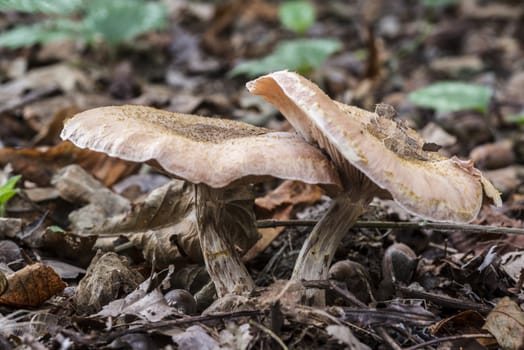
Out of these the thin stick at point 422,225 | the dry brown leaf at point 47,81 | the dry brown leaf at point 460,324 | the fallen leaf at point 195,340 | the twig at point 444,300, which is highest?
the dry brown leaf at point 47,81

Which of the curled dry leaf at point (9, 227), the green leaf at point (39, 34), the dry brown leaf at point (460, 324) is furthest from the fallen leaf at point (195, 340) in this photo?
the green leaf at point (39, 34)

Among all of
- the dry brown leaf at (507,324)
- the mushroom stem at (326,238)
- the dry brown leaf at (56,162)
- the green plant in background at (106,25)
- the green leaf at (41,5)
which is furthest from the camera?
the green plant in background at (106,25)

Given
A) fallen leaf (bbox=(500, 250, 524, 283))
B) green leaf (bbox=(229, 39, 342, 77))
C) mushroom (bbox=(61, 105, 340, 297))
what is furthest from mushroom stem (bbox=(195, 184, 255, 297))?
green leaf (bbox=(229, 39, 342, 77))

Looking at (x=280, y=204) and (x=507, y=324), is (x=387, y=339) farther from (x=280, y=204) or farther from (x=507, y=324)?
(x=280, y=204)

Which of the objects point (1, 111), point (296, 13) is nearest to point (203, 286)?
point (1, 111)

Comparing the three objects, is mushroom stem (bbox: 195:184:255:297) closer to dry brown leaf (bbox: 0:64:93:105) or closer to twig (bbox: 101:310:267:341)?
twig (bbox: 101:310:267:341)

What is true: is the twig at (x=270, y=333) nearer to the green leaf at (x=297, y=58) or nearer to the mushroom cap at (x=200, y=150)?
the mushroom cap at (x=200, y=150)

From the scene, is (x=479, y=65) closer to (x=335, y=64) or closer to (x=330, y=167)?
(x=335, y=64)
